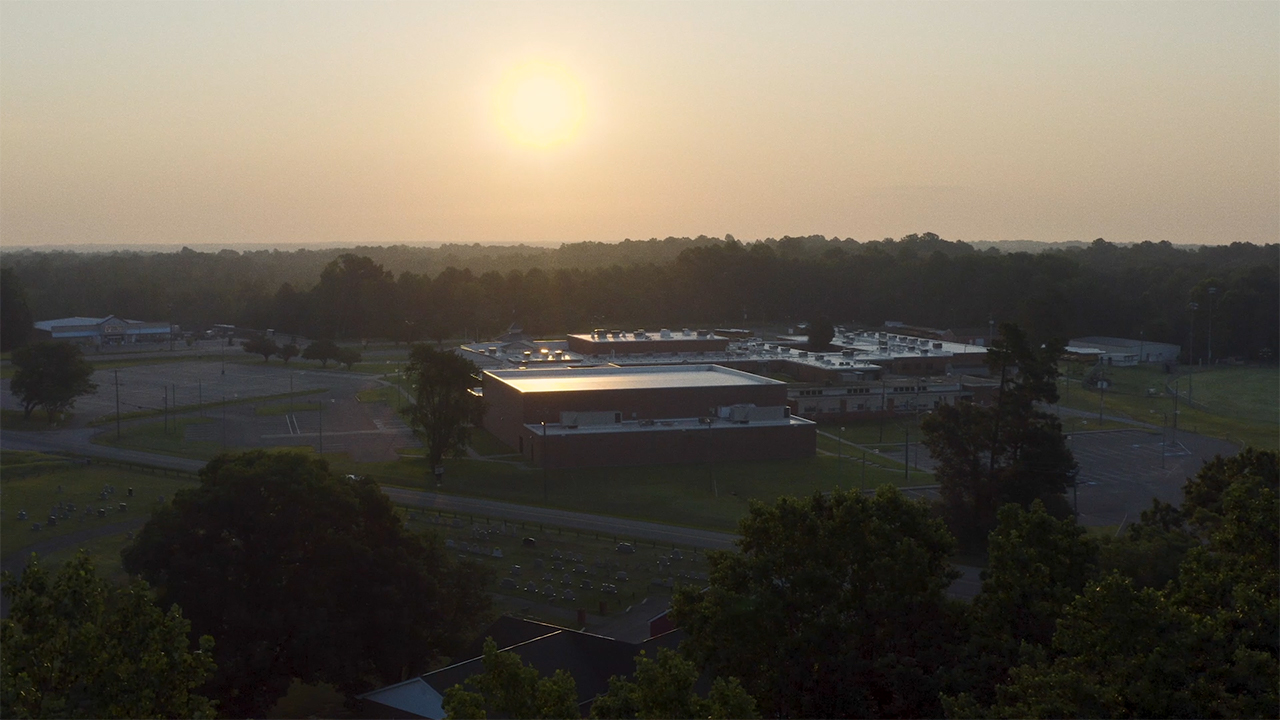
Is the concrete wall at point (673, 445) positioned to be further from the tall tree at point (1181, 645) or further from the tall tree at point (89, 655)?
the tall tree at point (89, 655)

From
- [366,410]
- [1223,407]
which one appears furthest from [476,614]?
[1223,407]

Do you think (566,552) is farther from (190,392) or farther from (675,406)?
(190,392)

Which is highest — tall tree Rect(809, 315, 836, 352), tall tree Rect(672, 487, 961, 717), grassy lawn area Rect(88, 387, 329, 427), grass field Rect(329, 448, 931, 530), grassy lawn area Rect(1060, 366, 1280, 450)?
tall tree Rect(809, 315, 836, 352)

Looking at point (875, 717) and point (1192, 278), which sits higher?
point (1192, 278)

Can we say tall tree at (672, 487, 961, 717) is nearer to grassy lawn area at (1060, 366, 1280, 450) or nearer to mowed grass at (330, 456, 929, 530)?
mowed grass at (330, 456, 929, 530)

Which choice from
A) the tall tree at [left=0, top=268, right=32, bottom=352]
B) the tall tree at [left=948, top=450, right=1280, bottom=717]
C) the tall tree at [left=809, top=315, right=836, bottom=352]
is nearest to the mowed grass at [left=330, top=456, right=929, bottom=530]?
the tall tree at [left=948, top=450, right=1280, bottom=717]

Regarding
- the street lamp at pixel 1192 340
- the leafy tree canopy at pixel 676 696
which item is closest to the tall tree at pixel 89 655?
the leafy tree canopy at pixel 676 696

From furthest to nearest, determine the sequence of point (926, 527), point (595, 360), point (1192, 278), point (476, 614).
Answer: point (1192, 278), point (595, 360), point (476, 614), point (926, 527)
